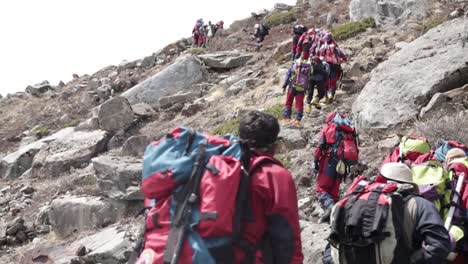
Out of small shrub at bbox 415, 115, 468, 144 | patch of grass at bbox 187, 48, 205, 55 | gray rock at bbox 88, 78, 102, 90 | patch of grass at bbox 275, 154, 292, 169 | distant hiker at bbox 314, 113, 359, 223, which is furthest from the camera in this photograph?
gray rock at bbox 88, 78, 102, 90

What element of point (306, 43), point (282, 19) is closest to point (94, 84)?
point (282, 19)

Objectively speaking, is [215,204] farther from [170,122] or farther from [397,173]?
[170,122]

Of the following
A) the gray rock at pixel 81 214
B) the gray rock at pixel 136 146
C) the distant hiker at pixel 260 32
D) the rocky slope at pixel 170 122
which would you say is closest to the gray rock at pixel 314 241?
the rocky slope at pixel 170 122

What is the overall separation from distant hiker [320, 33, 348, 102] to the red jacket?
952 cm

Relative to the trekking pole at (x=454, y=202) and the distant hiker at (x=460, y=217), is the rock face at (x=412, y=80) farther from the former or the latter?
the trekking pole at (x=454, y=202)

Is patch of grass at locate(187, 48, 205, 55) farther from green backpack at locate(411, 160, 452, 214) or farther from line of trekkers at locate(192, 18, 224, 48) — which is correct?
green backpack at locate(411, 160, 452, 214)

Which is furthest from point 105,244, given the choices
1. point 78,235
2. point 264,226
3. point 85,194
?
point 264,226

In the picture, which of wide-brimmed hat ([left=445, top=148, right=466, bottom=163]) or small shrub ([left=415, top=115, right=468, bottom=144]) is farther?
small shrub ([left=415, top=115, right=468, bottom=144])

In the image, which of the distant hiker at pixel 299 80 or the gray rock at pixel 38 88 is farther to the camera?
the gray rock at pixel 38 88

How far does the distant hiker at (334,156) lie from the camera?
19.5 feet

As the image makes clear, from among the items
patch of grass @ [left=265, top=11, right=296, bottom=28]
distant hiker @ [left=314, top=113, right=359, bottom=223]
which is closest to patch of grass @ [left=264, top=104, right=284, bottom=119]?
distant hiker @ [left=314, top=113, right=359, bottom=223]

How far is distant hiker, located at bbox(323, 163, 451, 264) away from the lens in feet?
10.4

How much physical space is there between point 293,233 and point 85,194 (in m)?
8.41

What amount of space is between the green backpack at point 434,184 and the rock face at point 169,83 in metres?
15.5
